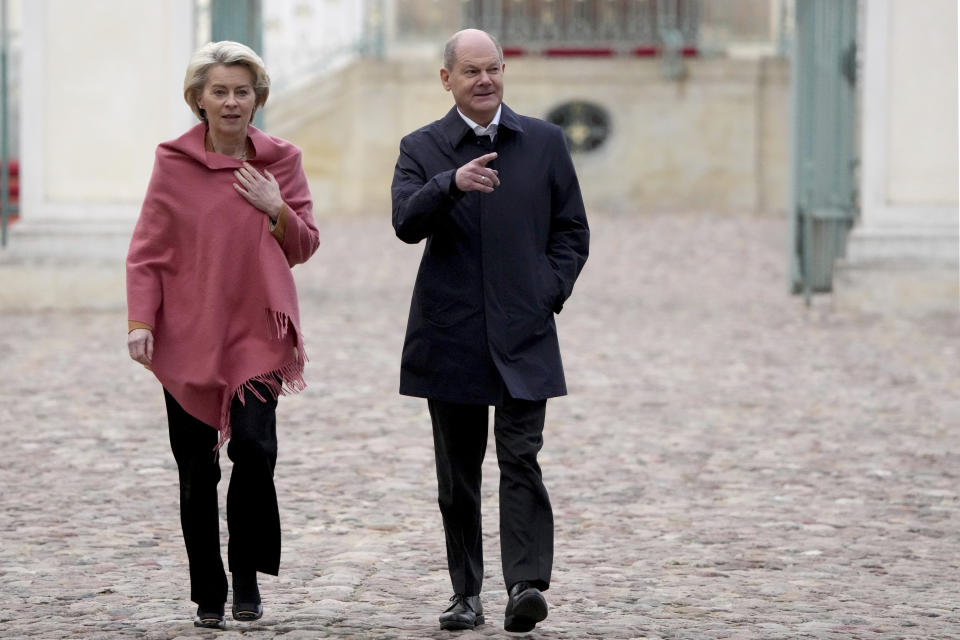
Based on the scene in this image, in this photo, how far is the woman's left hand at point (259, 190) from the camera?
4.68m

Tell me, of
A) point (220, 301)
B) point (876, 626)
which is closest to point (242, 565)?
point (220, 301)

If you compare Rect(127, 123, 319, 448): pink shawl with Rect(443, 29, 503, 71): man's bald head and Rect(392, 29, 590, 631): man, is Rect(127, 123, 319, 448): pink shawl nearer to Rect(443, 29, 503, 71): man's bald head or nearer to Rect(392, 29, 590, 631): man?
Rect(392, 29, 590, 631): man

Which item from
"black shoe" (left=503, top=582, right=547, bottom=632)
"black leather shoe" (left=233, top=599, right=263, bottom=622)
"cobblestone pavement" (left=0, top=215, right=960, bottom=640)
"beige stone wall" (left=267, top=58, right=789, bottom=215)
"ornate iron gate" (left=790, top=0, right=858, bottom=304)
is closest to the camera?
"black shoe" (left=503, top=582, right=547, bottom=632)

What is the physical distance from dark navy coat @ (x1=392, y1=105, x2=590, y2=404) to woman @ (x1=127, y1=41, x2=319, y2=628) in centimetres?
35

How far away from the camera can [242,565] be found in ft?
15.7

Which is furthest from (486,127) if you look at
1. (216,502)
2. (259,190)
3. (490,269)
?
(216,502)

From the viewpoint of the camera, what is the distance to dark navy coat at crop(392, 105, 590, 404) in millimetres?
4641

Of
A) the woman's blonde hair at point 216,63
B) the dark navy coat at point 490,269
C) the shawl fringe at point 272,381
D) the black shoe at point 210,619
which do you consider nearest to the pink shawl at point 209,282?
the shawl fringe at point 272,381

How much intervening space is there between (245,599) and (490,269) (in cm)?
112

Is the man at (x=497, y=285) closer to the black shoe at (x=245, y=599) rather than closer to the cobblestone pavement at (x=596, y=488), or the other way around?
the cobblestone pavement at (x=596, y=488)

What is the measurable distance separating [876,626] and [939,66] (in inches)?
355

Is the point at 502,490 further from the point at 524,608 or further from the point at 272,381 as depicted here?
the point at 272,381

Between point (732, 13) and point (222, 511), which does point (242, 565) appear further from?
point (732, 13)

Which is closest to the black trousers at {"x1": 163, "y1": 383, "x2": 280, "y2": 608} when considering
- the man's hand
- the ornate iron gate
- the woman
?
the woman
